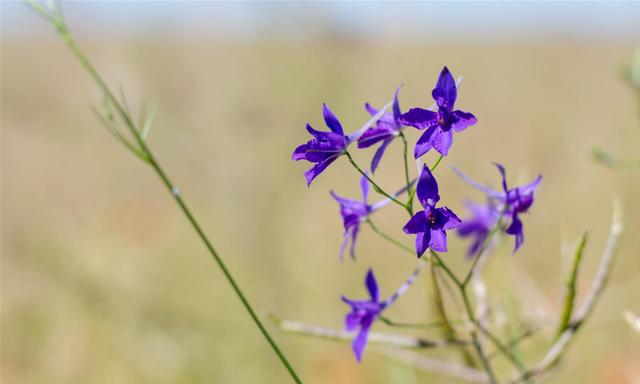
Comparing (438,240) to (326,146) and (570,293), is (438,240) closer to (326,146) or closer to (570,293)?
(326,146)

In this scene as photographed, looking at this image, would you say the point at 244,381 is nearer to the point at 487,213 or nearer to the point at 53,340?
the point at 53,340

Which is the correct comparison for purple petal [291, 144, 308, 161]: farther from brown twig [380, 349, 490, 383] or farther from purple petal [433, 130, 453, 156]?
brown twig [380, 349, 490, 383]

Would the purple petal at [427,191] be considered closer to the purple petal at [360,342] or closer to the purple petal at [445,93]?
the purple petal at [445,93]

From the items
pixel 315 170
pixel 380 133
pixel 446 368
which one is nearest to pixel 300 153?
pixel 315 170

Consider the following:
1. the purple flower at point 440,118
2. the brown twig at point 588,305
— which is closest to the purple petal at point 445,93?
the purple flower at point 440,118

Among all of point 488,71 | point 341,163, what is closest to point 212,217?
point 341,163

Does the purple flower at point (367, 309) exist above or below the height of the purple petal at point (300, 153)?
below
